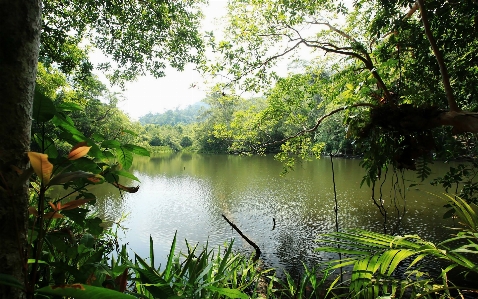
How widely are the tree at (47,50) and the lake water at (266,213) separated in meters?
2.48

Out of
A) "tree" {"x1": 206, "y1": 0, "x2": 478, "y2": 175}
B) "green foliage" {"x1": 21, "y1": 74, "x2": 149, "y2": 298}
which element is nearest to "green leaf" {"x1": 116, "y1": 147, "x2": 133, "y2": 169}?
"green foliage" {"x1": 21, "y1": 74, "x2": 149, "y2": 298}

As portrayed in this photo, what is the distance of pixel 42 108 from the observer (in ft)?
2.72

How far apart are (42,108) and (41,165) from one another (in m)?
0.36

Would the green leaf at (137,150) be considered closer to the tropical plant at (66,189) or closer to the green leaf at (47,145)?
the tropical plant at (66,189)

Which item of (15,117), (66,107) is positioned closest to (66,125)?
(66,107)

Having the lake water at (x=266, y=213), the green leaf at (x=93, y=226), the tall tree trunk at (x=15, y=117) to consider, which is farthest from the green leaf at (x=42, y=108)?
the lake water at (x=266, y=213)

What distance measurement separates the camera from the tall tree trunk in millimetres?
607

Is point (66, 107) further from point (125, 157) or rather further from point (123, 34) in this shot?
point (123, 34)

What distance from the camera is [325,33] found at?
5.20 meters

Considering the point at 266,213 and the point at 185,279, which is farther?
the point at 266,213

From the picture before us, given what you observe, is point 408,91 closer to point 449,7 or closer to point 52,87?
point 449,7

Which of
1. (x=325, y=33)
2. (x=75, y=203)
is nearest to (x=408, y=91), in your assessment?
(x=325, y=33)

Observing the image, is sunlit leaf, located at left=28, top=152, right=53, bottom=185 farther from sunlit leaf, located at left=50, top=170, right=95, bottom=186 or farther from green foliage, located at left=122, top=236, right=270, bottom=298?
green foliage, located at left=122, top=236, right=270, bottom=298

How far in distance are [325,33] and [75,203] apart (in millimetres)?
5375
